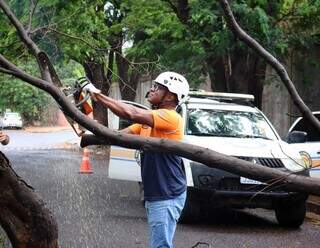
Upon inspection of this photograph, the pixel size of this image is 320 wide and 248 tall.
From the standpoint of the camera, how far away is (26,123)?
61.9 metres

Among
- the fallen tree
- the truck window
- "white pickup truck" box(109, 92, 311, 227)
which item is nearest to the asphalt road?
"white pickup truck" box(109, 92, 311, 227)

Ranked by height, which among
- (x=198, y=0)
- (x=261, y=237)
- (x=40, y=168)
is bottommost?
(x=40, y=168)

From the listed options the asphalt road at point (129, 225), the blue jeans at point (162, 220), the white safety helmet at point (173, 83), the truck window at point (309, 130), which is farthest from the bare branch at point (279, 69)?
the truck window at point (309, 130)

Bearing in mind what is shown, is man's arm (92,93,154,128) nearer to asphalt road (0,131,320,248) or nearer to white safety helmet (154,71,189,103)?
white safety helmet (154,71,189,103)

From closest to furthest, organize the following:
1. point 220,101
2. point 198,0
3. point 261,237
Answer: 1. point 261,237
2. point 220,101
3. point 198,0

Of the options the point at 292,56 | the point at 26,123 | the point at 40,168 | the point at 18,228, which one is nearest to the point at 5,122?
the point at 26,123

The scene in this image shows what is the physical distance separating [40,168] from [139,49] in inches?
228

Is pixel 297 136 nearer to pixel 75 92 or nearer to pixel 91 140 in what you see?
pixel 75 92

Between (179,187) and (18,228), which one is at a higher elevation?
(179,187)

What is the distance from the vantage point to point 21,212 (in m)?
4.77

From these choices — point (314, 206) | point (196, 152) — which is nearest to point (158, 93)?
point (196, 152)

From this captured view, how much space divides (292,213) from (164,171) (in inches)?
217

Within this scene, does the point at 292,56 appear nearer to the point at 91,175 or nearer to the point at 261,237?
the point at 91,175

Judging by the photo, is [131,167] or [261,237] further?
[131,167]
